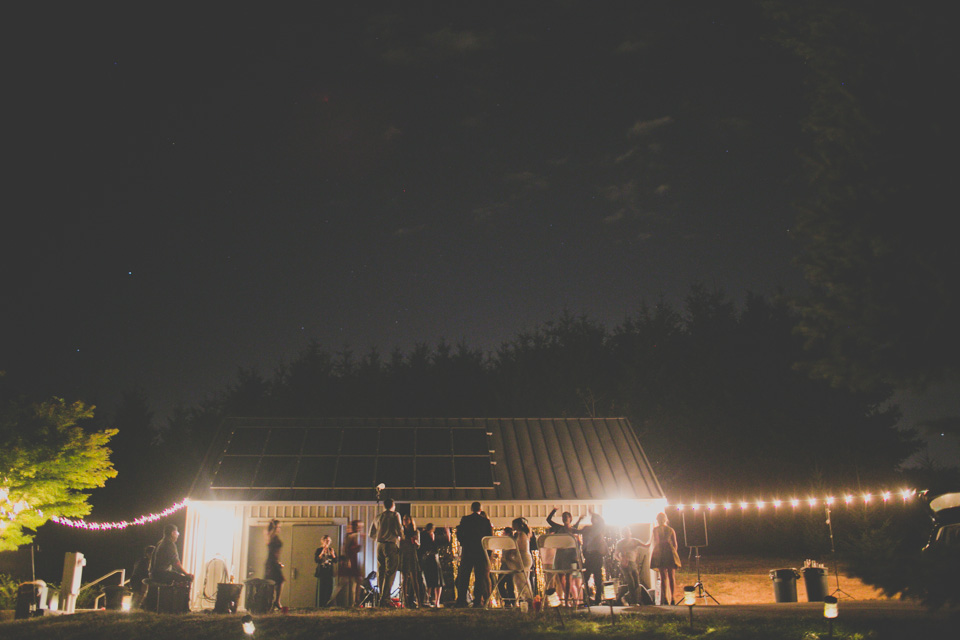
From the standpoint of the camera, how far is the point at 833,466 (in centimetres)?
2769

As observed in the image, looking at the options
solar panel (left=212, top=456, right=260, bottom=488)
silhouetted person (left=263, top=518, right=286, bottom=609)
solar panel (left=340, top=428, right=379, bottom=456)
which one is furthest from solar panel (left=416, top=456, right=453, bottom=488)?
silhouetted person (left=263, top=518, right=286, bottom=609)

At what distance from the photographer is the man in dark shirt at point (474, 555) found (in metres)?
10.8

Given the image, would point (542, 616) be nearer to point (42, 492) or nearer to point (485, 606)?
point (485, 606)

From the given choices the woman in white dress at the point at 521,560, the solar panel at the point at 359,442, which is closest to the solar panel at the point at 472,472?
the solar panel at the point at 359,442

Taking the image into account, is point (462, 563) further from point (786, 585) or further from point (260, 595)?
point (786, 585)

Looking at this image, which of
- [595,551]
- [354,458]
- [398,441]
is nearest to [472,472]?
[398,441]

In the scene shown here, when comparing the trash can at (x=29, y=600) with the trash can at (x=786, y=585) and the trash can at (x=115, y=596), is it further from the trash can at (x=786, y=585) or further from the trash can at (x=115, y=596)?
the trash can at (x=786, y=585)

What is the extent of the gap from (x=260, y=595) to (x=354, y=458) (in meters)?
4.25

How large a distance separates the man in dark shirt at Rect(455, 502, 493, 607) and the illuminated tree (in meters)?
7.86

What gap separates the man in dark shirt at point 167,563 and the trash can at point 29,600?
77.8 inches

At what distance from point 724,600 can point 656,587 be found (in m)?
3.88

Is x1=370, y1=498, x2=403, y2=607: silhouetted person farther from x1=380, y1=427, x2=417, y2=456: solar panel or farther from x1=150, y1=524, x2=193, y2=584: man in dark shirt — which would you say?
x1=380, y1=427, x2=417, y2=456: solar panel

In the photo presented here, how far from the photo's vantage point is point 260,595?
10.7 metres

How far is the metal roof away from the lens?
45.4ft
